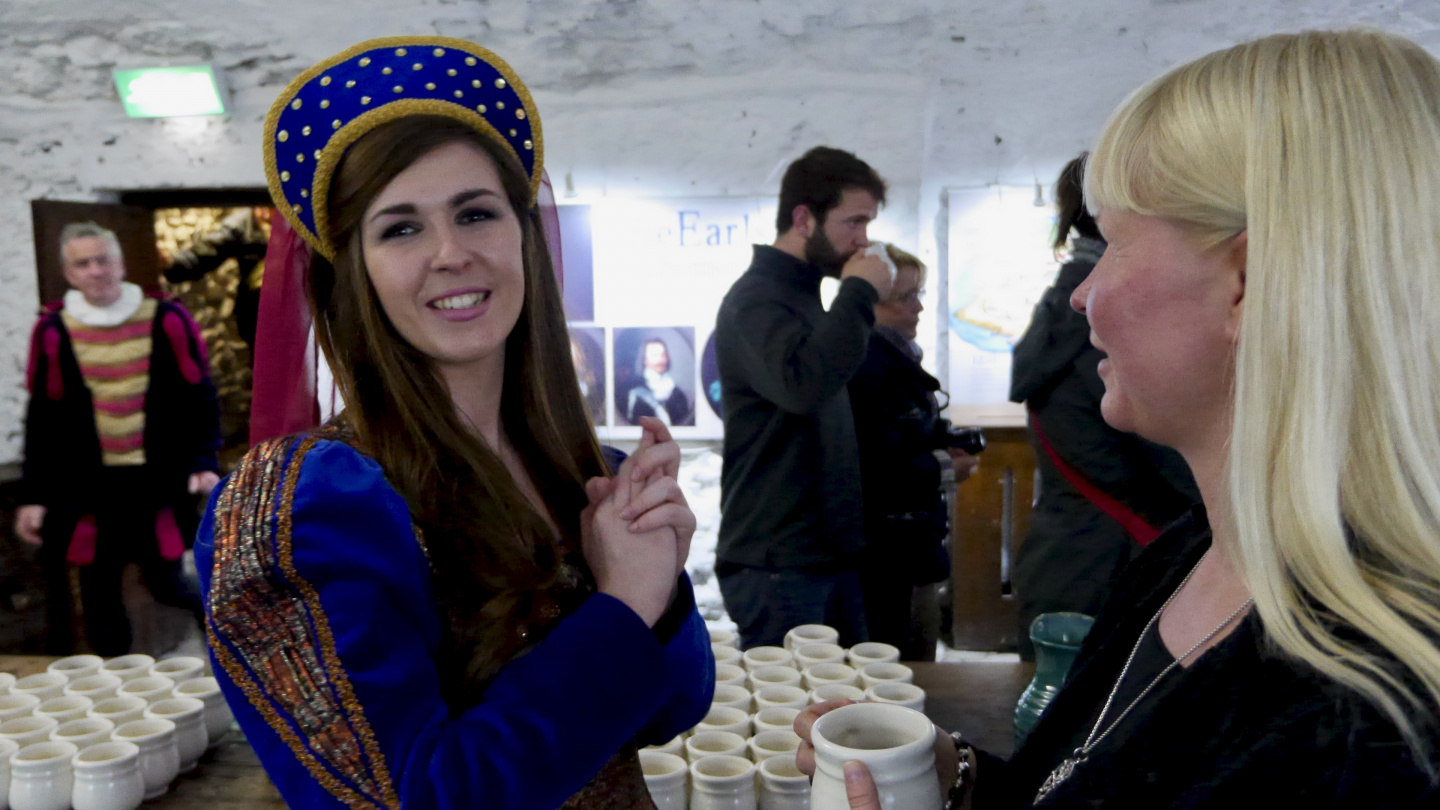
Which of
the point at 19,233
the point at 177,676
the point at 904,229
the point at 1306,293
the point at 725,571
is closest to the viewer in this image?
the point at 1306,293

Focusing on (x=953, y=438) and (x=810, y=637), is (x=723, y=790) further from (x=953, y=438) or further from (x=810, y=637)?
(x=953, y=438)

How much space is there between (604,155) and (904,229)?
1.43 m

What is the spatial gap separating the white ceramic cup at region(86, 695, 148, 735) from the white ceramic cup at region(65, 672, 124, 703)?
0.15 ft

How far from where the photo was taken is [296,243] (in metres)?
1.10

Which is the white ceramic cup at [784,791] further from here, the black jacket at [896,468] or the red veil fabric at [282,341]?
the black jacket at [896,468]

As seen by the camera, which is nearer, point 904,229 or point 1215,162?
point 1215,162

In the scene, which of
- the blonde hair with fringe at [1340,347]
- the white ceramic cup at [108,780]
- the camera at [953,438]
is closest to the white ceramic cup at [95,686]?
the white ceramic cup at [108,780]

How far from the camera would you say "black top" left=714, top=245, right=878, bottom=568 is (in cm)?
250

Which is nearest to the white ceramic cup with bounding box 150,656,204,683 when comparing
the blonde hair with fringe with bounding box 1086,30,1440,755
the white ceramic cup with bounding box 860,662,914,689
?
the white ceramic cup with bounding box 860,662,914,689

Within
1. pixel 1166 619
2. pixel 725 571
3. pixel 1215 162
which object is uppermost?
pixel 1215 162

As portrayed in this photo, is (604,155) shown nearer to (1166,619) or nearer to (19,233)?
(19,233)

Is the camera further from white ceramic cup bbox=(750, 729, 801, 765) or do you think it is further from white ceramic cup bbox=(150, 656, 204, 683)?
white ceramic cup bbox=(150, 656, 204, 683)

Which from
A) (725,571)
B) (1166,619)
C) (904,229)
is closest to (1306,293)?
(1166,619)

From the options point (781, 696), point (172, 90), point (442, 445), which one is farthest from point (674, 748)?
point (172, 90)
